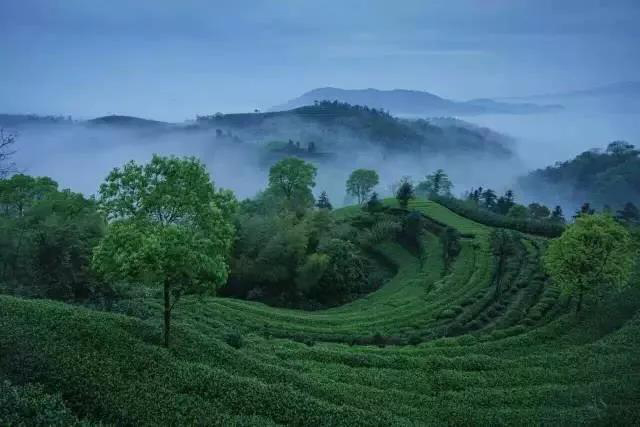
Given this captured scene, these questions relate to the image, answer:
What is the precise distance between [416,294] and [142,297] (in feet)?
93.5

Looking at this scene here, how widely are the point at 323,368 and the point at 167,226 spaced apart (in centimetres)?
1096

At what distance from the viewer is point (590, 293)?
38031 millimetres

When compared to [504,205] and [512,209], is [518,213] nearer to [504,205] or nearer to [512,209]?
[512,209]

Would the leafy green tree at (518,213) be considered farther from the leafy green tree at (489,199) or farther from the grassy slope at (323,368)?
the grassy slope at (323,368)

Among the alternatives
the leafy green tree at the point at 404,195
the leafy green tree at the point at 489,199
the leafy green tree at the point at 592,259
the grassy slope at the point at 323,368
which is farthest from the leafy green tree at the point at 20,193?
the leafy green tree at the point at 489,199

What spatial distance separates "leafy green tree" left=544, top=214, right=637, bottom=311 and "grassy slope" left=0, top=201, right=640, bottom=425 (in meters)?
2.17

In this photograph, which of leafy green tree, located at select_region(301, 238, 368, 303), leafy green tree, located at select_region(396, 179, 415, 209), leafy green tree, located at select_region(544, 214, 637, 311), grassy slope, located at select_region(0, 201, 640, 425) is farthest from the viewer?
leafy green tree, located at select_region(396, 179, 415, 209)

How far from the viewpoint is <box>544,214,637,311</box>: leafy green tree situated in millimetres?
36469

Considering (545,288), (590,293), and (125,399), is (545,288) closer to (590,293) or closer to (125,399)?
(590,293)

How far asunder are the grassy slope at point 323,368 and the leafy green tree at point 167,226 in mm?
3012

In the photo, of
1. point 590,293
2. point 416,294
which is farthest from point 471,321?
point 416,294

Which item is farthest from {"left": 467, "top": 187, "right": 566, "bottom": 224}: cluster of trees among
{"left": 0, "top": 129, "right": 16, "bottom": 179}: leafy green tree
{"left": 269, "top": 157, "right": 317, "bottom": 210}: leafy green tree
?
{"left": 0, "top": 129, "right": 16, "bottom": 179}: leafy green tree

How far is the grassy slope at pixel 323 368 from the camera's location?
17.9 meters

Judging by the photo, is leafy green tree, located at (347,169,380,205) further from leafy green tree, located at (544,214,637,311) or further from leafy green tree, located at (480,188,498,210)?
leafy green tree, located at (544,214,637,311)
